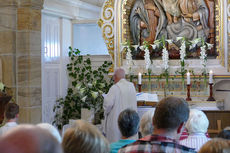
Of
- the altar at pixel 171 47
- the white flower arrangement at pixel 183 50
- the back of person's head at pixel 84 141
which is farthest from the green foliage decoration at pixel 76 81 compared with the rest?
the back of person's head at pixel 84 141

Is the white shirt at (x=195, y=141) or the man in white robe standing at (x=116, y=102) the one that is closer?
the white shirt at (x=195, y=141)

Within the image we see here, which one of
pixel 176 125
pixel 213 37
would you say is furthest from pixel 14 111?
pixel 213 37

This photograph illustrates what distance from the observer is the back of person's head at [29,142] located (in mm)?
1287

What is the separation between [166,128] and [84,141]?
859 mm

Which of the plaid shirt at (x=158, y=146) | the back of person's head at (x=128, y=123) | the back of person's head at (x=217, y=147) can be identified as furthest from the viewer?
the back of person's head at (x=128, y=123)

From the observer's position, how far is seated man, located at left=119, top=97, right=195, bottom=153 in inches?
105

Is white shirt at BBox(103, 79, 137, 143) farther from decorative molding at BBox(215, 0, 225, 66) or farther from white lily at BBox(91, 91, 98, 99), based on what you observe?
decorative molding at BBox(215, 0, 225, 66)

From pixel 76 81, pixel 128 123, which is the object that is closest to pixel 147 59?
pixel 76 81

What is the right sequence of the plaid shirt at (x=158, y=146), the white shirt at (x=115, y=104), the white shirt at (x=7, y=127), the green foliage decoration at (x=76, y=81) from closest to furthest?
the plaid shirt at (x=158, y=146)
the white shirt at (x=7, y=127)
the white shirt at (x=115, y=104)
the green foliage decoration at (x=76, y=81)

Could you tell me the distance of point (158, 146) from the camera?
2654mm

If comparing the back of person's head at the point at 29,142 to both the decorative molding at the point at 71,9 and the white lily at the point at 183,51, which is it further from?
the decorative molding at the point at 71,9

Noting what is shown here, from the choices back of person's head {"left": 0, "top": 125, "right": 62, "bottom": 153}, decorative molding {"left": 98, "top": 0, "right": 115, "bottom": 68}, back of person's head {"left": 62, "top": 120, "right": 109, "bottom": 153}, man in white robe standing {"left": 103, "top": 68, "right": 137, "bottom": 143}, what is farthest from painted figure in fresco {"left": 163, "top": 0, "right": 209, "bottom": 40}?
back of person's head {"left": 0, "top": 125, "right": 62, "bottom": 153}

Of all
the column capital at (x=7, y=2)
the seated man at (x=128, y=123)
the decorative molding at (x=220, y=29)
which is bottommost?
the seated man at (x=128, y=123)

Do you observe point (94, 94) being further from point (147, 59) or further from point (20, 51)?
point (20, 51)
